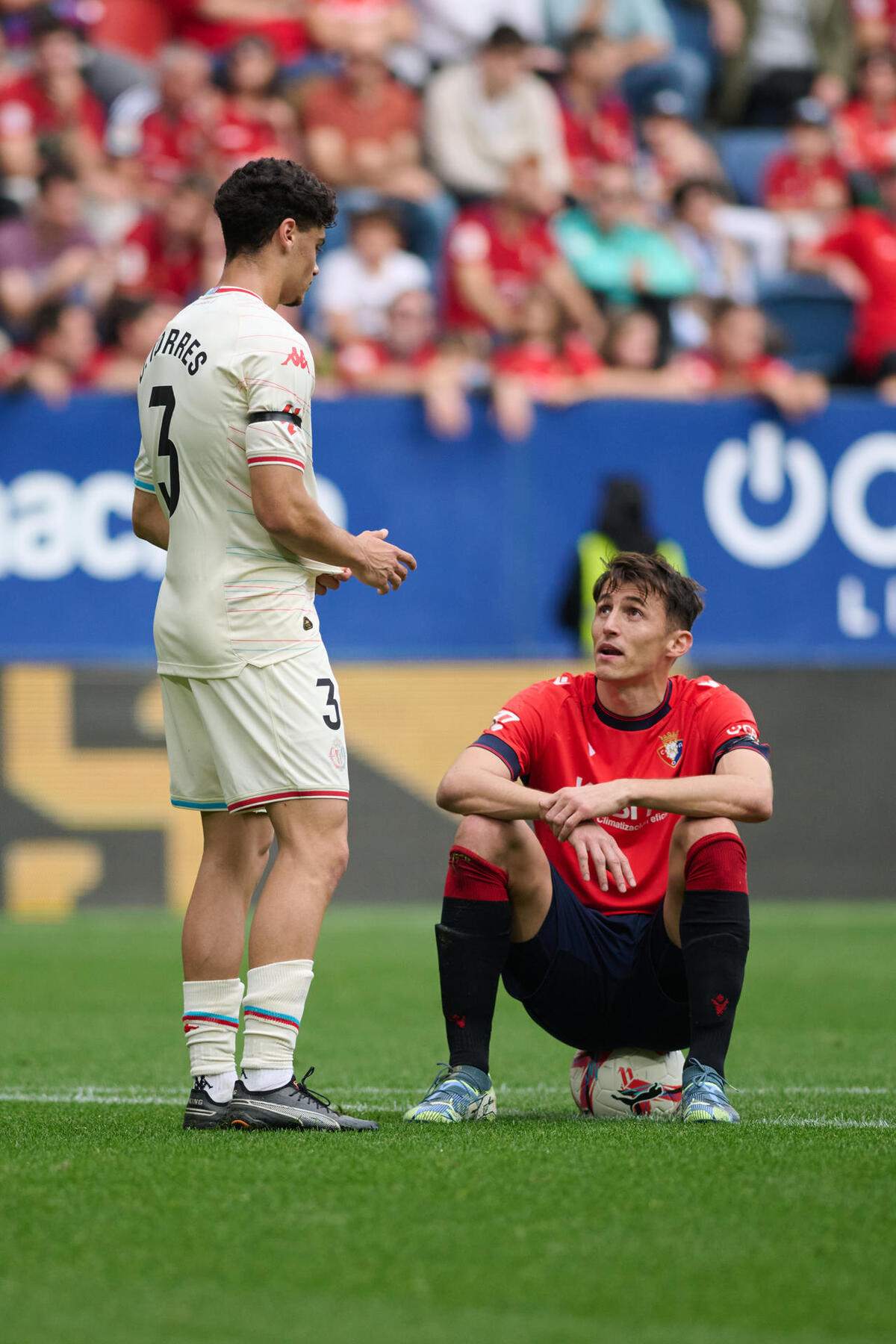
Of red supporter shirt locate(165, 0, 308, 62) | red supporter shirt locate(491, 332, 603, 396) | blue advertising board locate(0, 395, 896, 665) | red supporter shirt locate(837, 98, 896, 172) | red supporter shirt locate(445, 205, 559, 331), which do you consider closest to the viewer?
blue advertising board locate(0, 395, 896, 665)

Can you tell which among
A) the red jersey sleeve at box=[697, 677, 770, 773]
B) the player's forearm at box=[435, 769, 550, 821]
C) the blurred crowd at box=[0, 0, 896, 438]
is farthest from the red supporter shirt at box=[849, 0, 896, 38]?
the player's forearm at box=[435, 769, 550, 821]

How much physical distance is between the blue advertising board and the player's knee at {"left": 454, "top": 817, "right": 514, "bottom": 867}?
5.94m

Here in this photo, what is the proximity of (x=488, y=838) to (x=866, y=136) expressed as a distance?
35.5 feet

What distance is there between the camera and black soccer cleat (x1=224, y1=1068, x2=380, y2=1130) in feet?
11.9

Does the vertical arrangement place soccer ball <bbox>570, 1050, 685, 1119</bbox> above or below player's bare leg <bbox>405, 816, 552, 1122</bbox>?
below

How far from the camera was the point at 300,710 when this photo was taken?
3660mm

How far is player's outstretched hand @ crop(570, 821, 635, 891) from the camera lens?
375 centimetres

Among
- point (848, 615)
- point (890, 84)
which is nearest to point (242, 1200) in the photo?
point (848, 615)

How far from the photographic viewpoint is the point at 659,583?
410 centimetres

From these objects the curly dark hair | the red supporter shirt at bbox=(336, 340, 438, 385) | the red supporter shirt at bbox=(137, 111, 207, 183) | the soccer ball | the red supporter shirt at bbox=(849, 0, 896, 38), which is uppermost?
the red supporter shirt at bbox=(849, 0, 896, 38)

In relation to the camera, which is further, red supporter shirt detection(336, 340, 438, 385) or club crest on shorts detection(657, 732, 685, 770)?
red supporter shirt detection(336, 340, 438, 385)

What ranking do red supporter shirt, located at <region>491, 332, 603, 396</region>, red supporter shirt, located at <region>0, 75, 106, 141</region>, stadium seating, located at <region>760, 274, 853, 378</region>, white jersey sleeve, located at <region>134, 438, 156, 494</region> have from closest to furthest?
white jersey sleeve, located at <region>134, 438, 156, 494</region> < red supporter shirt, located at <region>491, 332, 603, 396</region> < red supporter shirt, located at <region>0, 75, 106, 141</region> < stadium seating, located at <region>760, 274, 853, 378</region>

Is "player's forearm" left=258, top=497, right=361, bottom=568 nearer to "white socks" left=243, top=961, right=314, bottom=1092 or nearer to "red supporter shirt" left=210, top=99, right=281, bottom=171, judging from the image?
"white socks" left=243, top=961, right=314, bottom=1092

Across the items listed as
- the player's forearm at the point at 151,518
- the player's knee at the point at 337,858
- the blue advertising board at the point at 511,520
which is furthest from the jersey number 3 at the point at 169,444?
the blue advertising board at the point at 511,520
